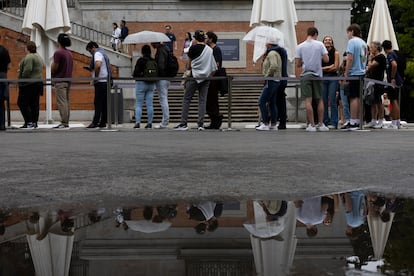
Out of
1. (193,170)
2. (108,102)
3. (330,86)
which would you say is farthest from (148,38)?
(193,170)

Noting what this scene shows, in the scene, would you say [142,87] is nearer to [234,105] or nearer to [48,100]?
[48,100]

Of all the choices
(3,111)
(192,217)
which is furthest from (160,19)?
(192,217)

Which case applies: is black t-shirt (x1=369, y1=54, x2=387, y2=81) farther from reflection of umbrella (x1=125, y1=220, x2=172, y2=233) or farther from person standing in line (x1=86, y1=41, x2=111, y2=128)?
reflection of umbrella (x1=125, y1=220, x2=172, y2=233)

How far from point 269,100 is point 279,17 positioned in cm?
372

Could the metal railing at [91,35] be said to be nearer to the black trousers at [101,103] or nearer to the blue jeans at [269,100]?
the black trousers at [101,103]

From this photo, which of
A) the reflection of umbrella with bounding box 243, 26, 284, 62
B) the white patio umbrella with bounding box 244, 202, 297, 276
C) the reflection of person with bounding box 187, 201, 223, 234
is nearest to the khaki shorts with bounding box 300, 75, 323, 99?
the reflection of umbrella with bounding box 243, 26, 284, 62

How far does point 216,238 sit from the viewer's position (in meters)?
3.26

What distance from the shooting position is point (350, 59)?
511 inches

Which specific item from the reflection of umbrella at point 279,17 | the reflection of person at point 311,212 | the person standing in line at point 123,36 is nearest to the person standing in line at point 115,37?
the person standing in line at point 123,36

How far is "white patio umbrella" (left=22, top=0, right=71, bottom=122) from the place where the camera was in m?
15.3

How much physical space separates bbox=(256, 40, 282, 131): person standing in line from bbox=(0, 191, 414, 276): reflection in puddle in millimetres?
8633

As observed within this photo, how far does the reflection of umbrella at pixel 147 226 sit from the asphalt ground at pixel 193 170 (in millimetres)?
636

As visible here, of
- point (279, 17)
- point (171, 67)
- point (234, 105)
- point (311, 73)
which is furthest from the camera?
point (234, 105)

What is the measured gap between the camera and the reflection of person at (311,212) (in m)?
3.48
